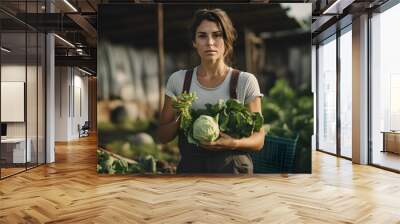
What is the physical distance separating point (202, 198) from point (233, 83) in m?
2.25

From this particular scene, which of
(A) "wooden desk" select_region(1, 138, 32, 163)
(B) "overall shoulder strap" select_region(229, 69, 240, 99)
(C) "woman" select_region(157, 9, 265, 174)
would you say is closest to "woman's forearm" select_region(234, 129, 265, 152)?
(C) "woman" select_region(157, 9, 265, 174)

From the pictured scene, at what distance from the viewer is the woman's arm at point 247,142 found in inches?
255

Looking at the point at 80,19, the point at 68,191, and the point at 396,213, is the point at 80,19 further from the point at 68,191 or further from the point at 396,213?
the point at 396,213

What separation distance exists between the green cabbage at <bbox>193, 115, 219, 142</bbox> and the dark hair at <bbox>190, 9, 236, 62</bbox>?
1.05m

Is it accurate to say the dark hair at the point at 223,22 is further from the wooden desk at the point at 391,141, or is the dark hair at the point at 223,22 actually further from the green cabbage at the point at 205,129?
the wooden desk at the point at 391,141

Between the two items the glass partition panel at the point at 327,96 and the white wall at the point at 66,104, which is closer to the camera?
the glass partition panel at the point at 327,96

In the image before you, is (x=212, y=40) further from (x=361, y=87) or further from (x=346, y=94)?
(x=346, y=94)

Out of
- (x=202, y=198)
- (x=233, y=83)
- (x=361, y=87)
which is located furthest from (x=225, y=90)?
(x=361, y=87)

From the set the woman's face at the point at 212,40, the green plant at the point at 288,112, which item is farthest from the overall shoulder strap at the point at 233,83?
the green plant at the point at 288,112

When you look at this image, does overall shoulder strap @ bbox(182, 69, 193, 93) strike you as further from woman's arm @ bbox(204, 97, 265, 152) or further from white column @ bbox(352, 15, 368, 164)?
white column @ bbox(352, 15, 368, 164)

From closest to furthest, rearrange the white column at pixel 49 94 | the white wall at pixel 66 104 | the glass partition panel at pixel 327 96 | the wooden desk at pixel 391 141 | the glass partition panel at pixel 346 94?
the wooden desk at pixel 391 141
the white column at pixel 49 94
the glass partition panel at pixel 346 94
the glass partition panel at pixel 327 96
the white wall at pixel 66 104

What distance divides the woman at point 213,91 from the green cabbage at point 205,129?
0.36 feet

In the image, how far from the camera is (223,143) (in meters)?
6.48

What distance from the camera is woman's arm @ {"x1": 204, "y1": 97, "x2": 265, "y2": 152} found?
6.48 meters
